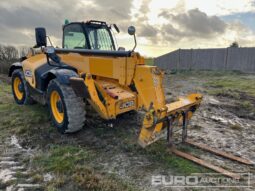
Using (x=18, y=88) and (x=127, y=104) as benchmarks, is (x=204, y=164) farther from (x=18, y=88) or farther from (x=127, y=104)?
(x=18, y=88)

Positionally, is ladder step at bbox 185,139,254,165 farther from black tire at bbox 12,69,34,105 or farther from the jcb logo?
black tire at bbox 12,69,34,105

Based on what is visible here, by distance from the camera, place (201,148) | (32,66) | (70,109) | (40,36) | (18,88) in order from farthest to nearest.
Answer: (18,88) < (32,66) < (40,36) < (70,109) < (201,148)

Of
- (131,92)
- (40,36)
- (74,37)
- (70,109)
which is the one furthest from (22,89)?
(131,92)

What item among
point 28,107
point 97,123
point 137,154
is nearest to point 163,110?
point 137,154

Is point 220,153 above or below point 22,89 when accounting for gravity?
below

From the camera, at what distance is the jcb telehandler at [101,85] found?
440 centimetres

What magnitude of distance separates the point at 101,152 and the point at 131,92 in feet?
3.93

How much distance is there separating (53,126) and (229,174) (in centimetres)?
355

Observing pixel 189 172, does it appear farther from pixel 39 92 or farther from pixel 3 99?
pixel 3 99

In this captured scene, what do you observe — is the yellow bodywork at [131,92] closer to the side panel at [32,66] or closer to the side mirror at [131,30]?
the side mirror at [131,30]

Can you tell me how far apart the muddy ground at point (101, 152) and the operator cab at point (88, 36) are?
152 centimetres

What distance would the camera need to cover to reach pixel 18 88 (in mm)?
7707

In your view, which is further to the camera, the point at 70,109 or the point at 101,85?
the point at 101,85

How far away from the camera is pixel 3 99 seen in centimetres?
871
